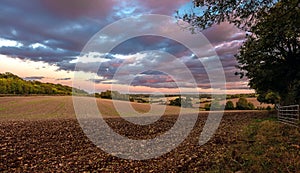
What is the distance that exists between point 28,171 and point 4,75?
15417 cm

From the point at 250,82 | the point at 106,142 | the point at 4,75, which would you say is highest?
A: the point at 4,75

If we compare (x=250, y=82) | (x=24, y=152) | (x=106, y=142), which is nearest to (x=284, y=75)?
(x=250, y=82)

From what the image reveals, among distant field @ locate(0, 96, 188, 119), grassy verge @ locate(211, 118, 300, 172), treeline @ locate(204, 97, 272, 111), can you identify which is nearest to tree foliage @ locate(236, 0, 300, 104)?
grassy verge @ locate(211, 118, 300, 172)

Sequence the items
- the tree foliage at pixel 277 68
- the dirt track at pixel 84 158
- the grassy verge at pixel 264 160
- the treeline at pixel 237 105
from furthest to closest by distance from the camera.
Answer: the treeline at pixel 237 105
the tree foliage at pixel 277 68
the dirt track at pixel 84 158
the grassy verge at pixel 264 160

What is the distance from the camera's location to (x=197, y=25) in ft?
36.7

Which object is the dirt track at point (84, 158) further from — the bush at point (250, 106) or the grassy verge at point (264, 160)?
the bush at point (250, 106)

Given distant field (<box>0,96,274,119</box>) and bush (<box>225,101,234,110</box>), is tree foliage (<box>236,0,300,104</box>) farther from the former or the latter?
bush (<box>225,101,234,110</box>)

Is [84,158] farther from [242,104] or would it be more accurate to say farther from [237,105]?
[237,105]

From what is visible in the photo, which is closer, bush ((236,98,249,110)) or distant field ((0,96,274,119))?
distant field ((0,96,274,119))

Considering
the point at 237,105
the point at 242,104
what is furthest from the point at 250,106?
the point at 237,105

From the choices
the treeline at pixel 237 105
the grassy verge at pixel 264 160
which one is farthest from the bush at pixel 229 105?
the grassy verge at pixel 264 160

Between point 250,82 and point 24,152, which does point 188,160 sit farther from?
point 250,82

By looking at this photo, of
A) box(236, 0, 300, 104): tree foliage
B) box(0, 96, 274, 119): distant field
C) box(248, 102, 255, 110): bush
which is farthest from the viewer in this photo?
box(248, 102, 255, 110): bush

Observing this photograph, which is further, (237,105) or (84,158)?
(237,105)
